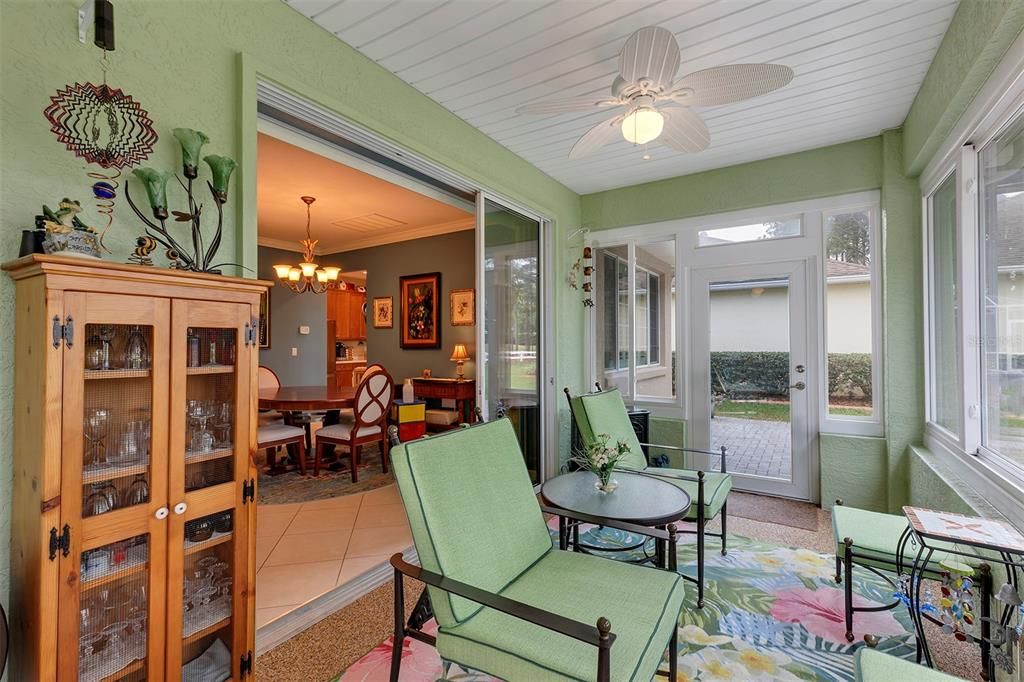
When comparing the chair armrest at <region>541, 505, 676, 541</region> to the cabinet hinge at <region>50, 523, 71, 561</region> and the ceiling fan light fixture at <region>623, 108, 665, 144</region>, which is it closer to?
the cabinet hinge at <region>50, 523, 71, 561</region>

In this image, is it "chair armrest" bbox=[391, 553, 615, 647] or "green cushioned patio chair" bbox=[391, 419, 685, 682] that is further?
"green cushioned patio chair" bbox=[391, 419, 685, 682]

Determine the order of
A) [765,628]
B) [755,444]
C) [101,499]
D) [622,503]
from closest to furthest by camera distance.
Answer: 1. [101,499]
2. [765,628]
3. [622,503]
4. [755,444]

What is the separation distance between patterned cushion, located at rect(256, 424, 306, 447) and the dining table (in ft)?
0.57

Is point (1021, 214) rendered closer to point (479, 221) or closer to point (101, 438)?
point (479, 221)

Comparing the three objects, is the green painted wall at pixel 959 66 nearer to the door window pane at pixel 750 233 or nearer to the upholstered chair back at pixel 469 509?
the door window pane at pixel 750 233

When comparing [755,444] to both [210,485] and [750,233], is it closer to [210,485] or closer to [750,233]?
[750,233]

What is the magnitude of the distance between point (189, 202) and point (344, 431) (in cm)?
312

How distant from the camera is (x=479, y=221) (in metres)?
3.36

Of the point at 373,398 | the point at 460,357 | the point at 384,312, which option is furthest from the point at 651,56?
the point at 384,312

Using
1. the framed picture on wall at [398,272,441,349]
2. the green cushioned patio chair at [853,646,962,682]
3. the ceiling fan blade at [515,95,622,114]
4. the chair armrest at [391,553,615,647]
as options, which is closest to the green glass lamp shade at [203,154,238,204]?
the ceiling fan blade at [515,95,622,114]

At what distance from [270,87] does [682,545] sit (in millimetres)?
3314

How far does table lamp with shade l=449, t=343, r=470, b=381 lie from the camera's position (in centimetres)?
565

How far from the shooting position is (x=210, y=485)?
1.56 metres

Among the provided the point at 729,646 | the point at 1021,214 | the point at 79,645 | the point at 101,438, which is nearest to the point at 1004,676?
Result: the point at 729,646
